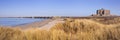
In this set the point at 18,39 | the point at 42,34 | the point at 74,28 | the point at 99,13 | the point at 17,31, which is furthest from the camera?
the point at 99,13

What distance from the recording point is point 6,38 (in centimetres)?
810

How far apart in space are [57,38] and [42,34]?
0.66 metres

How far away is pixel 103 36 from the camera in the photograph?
27.2ft

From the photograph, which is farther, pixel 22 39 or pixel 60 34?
pixel 60 34

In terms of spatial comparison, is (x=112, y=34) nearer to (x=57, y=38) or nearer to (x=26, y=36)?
(x=57, y=38)

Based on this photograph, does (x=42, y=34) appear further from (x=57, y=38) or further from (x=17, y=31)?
(x=17, y=31)

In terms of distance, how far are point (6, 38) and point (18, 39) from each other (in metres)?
0.68

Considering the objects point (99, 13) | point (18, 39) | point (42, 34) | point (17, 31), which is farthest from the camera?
point (99, 13)

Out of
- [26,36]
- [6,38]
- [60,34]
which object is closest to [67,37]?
[60,34]

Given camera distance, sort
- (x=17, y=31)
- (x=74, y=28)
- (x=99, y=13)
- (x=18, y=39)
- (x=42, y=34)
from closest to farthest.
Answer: (x=18, y=39)
(x=42, y=34)
(x=17, y=31)
(x=74, y=28)
(x=99, y=13)

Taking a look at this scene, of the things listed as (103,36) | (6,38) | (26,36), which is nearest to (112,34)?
(103,36)

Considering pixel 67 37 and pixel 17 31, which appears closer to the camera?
pixel 67 37

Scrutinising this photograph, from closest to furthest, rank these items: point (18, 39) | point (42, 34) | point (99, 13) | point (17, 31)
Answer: point (18, 39)
point (42, 34)
point (17, 31)
point (99, 13)

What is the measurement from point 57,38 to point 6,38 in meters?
1.99
